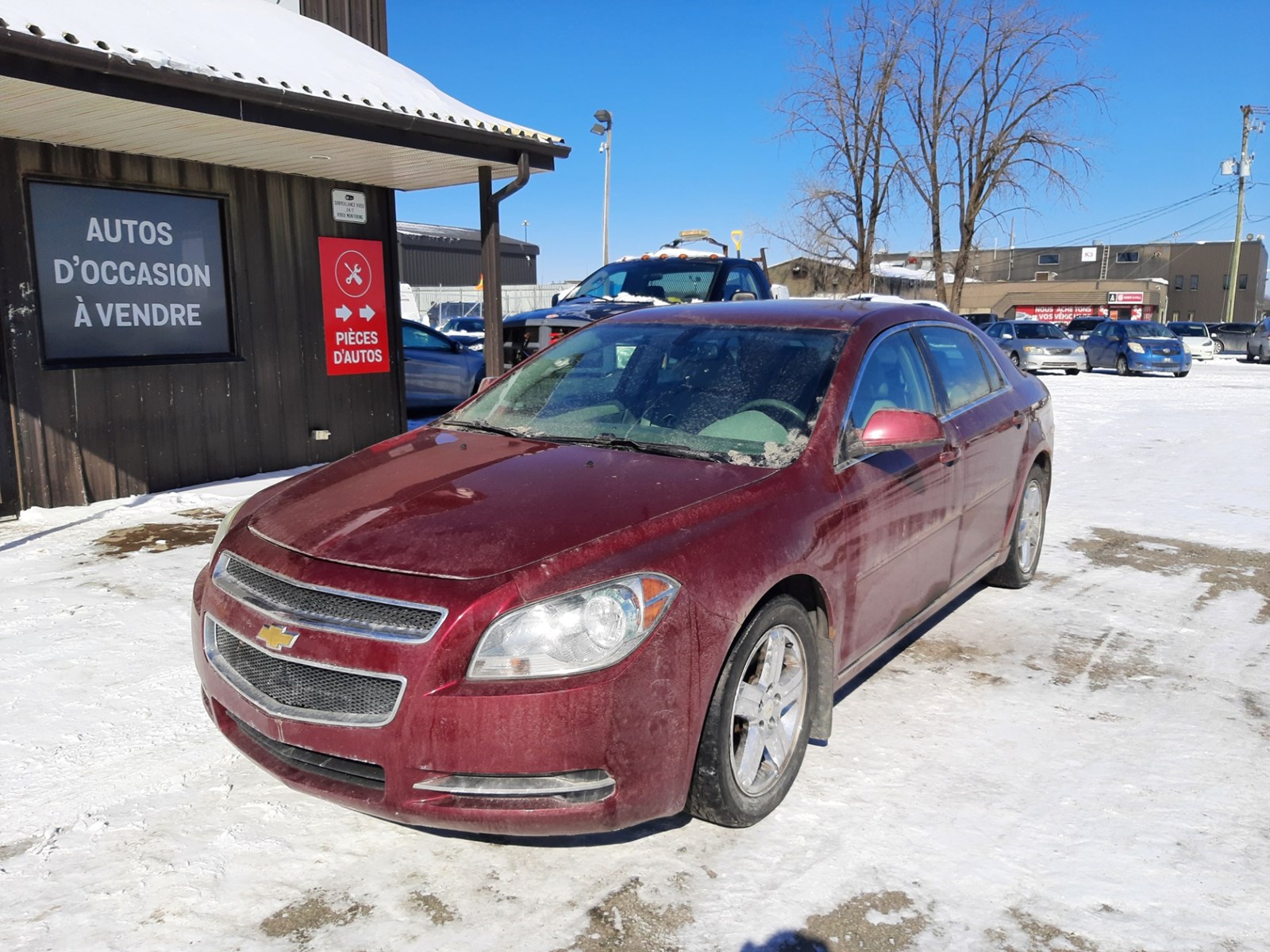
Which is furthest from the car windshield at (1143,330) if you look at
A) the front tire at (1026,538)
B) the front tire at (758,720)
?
the front tire at (758,720)

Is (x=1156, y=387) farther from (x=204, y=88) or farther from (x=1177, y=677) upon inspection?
(x=204, y=88)

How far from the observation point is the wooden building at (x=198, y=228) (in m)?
6.12

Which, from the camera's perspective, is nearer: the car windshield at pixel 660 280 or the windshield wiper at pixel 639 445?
the windshield wiper at pixel 639 445

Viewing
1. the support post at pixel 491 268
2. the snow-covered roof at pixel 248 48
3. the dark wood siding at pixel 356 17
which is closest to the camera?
the snow-covered roof at pixel 248 48

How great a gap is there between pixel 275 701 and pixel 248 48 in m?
5.99

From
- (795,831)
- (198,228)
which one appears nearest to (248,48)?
(198,228)

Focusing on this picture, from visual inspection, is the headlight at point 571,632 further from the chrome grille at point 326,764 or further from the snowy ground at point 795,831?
the snowy ground at point 795,831

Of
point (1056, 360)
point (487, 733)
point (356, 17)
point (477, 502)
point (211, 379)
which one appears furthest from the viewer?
point (1056, 360)

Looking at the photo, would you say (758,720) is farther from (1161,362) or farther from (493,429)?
(1161,362)

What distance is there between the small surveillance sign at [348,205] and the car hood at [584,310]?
1.93m

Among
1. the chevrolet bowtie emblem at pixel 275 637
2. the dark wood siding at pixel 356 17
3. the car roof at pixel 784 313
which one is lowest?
the chevrolet bowtie emblem at pixel 275 637

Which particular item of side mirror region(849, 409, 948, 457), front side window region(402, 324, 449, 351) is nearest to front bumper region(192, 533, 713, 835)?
side mirror region(849, 409, 948, 457)

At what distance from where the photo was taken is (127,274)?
24.5 ft

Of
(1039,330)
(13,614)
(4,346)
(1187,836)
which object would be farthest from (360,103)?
(1039,330)
